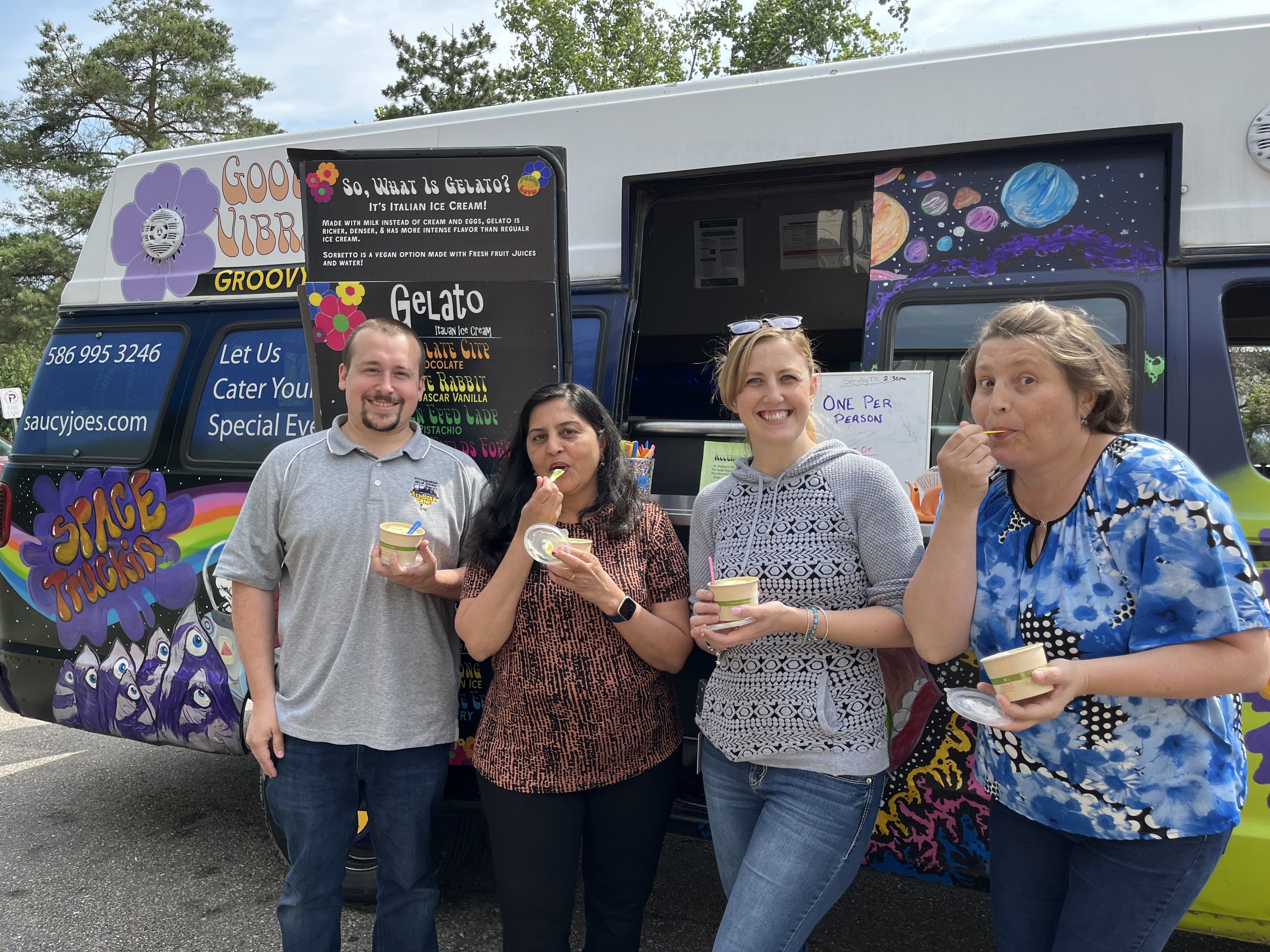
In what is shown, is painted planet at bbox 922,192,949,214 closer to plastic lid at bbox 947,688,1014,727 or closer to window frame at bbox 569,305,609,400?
window frame at bbox 569,305,609,400

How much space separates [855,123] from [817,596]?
1668 mm

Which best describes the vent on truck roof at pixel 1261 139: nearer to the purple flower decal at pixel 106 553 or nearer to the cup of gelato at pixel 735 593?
the cup of gelato at pixel 735 593

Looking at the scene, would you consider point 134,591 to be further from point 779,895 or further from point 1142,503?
point 1142,503

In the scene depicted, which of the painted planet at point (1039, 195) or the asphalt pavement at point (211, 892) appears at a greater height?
the painted planet at point (1039, 195)

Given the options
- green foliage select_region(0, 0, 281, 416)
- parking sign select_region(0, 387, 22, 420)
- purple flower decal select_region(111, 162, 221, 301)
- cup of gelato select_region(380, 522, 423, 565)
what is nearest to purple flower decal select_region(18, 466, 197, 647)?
purple flower decal select_region(111, 162, 221, 301)

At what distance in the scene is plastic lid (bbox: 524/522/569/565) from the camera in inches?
79.0

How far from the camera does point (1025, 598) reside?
5.37 feet

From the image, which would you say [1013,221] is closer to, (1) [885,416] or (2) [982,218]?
(2) [982,218]

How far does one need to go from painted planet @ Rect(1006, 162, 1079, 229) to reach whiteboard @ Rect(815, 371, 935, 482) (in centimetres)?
53

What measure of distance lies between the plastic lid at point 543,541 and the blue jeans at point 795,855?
67 centimetres

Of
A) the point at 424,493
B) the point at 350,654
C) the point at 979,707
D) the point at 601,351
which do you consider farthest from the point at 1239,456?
the point at 350,654

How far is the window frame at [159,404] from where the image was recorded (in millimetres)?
3684

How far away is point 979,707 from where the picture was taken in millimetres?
1610

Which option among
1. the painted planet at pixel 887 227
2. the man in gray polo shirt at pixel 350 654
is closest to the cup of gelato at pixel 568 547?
the man in gray polo shirt at pixel 350 654
